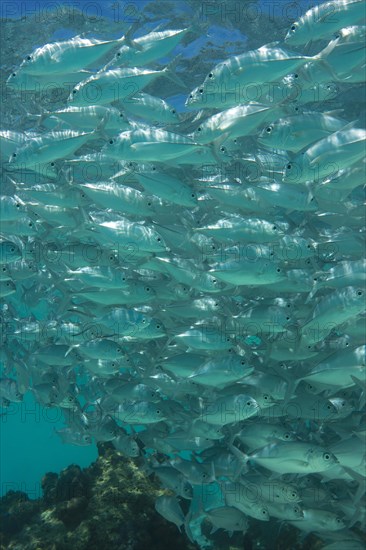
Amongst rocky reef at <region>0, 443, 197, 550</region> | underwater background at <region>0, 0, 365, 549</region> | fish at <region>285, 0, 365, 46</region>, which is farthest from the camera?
underwater background at <region>0, 0, 365, 549</region>

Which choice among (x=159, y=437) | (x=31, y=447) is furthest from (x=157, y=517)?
(x=31, y=447)

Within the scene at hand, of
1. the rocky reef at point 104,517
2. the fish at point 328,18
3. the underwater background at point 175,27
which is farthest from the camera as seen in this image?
the underwater background at point 175,27

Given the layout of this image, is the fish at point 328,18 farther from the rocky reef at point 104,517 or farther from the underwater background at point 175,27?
the rocky reef at point 104,517

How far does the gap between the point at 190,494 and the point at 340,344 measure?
288 cm

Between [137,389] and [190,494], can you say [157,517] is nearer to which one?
[190,494]

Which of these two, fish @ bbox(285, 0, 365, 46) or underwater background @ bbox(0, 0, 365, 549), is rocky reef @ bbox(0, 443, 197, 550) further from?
fish @ bbox(285, 0, 365, 46)

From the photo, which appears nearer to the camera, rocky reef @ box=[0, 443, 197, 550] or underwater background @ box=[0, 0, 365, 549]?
rocky reef @ box=[0, 443, 197, 550]

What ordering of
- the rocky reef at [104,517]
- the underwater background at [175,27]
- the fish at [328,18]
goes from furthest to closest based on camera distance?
the underwater background at [175,27], the rocky reef at [104,517], the fish at [328,18]

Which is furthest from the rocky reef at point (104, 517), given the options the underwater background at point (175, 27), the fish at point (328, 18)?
the fish at point (328, 18)

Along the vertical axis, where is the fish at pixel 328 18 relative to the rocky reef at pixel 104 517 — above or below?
above

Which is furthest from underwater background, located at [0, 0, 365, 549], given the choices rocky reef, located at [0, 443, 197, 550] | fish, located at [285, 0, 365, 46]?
fish, located at [285, 0, 365, 46]

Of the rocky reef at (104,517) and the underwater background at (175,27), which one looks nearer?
the rocky reef at (104,517)

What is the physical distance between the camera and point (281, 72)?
4.77m

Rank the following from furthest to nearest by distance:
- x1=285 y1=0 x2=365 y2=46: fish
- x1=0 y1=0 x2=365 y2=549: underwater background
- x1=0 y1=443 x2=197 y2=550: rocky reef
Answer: x1=0 y1=0 x2=365 y2=549: underwater background → x1=0 y1=443 x2=197 y2=550: rocky reef → x1=285 y1=0 x2=365 y2=46: fish
